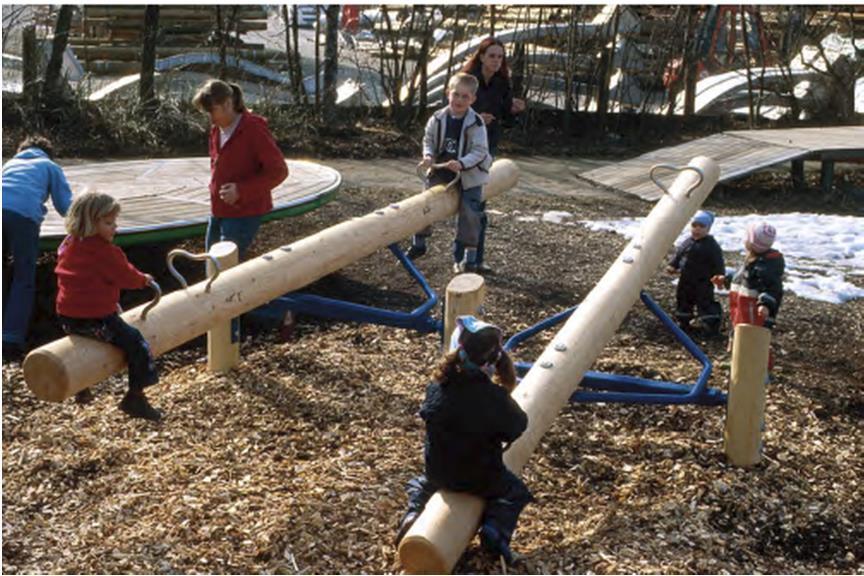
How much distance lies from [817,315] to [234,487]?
4.24 m

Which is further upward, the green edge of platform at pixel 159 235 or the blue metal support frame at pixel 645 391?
the green edge of platform at pixel 159 235

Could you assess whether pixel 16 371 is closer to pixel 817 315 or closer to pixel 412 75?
pixel 817 315

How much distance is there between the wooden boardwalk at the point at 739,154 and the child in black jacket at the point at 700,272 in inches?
164

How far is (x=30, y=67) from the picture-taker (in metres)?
13.4

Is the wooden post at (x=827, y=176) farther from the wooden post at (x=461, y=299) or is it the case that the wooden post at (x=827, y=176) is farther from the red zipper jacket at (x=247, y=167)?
the wooden post at (x=461, y=299)

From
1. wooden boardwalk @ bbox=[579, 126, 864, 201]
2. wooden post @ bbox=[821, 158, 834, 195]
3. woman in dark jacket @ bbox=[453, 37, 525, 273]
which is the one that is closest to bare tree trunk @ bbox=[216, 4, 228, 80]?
wooden boardwalk @ bbox=[579, 126, 864, 201]

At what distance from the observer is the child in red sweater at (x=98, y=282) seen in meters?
4.74

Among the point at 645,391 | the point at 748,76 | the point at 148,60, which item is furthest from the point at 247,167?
the point at 748,76

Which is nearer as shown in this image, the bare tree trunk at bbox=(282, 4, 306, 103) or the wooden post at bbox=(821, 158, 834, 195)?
the wooden post at bbox=(821, 158, 834, 195)

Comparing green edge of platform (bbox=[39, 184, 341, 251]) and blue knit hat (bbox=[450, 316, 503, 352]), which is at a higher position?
blue knit hat (bbox=[450, 316, 503, 352])

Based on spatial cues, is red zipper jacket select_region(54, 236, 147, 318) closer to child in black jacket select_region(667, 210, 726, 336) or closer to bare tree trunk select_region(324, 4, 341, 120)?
child in black jacket select_region(667, 210, 726, 336)

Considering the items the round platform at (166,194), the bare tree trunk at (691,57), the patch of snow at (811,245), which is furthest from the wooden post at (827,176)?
the round platform at (166,194)

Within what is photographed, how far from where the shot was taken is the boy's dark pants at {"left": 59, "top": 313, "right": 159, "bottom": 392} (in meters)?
4.71

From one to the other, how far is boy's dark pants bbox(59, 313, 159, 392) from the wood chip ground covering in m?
0.58
